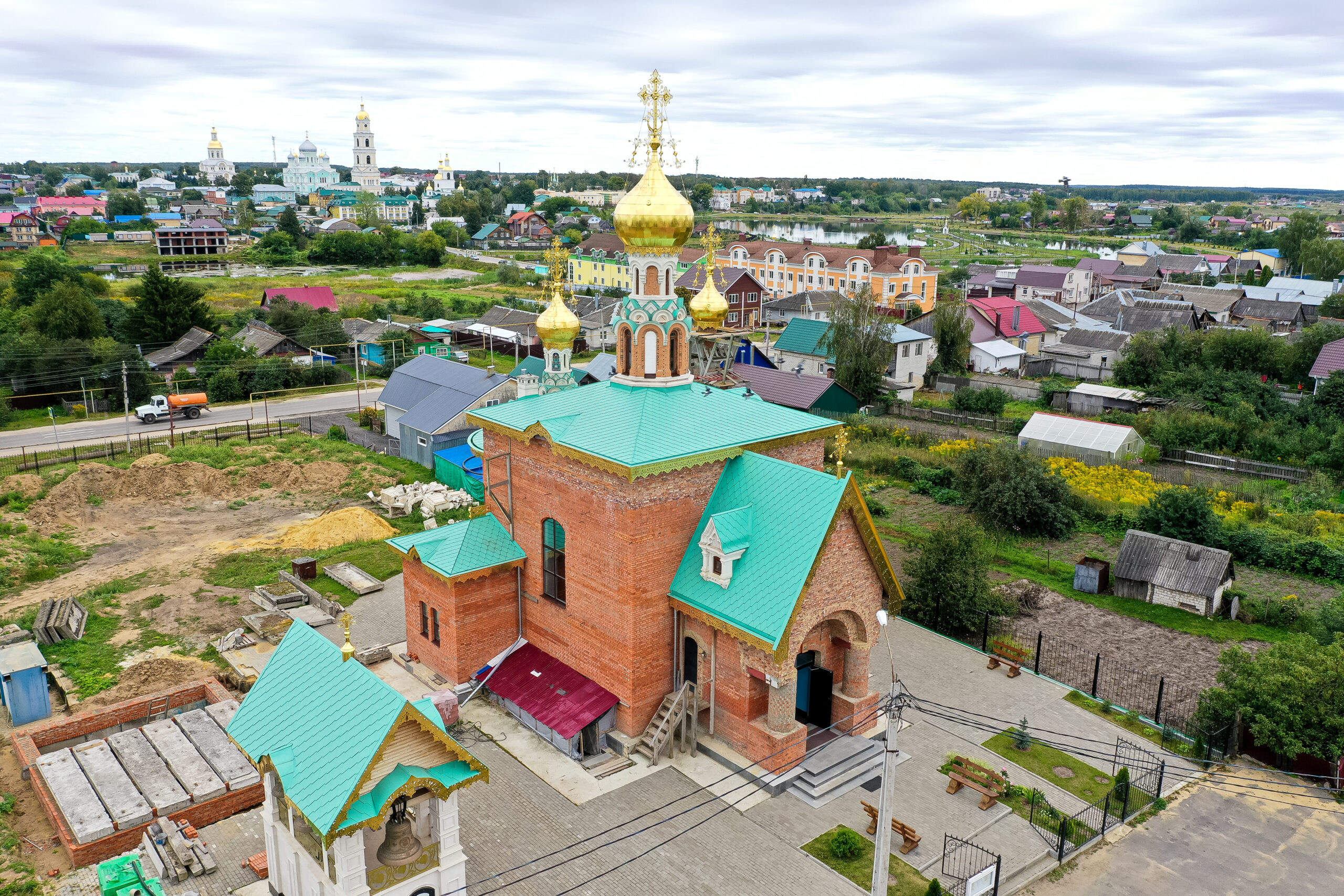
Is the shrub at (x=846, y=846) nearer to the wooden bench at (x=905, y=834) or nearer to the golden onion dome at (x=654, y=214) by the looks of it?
the wooden bench at (x=905, y=834)

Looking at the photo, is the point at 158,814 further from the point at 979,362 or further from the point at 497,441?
the point at 979,362

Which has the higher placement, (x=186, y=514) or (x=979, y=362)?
(x=979, y=362)

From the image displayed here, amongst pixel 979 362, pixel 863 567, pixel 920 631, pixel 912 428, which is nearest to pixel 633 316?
pixel 863 567

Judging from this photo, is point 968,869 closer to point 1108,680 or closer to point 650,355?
point 1108,680

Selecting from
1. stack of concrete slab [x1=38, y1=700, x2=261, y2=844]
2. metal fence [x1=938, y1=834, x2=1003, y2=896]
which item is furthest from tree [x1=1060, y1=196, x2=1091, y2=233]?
stack of concrete slab [x1=38, y1=700, x2=261, y2=844]

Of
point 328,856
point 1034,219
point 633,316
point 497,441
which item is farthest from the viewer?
point 1034,219

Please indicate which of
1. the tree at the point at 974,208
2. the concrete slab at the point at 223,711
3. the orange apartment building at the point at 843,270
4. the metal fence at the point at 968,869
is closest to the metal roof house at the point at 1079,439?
the metal fence at the point at 968,869
